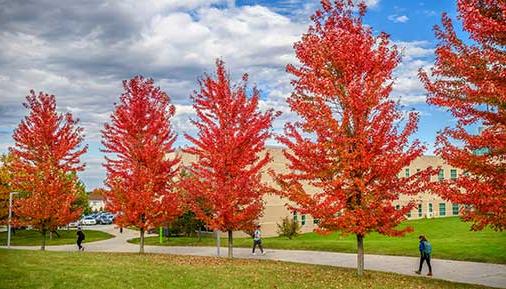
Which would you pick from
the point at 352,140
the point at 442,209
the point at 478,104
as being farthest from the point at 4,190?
the point at 442,209

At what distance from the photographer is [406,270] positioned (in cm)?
2033

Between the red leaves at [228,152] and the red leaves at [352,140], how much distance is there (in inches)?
252

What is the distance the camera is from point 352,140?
50.1ft

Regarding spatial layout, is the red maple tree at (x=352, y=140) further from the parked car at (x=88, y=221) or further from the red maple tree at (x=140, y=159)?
the parked car at (x=88, y=221)

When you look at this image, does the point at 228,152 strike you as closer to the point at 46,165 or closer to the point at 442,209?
the point at 46,165

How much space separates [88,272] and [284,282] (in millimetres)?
6194

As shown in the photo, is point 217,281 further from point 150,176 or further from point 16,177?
point 16,177

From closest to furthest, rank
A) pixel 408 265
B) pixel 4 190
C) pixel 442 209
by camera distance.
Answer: pixel 408 265, pixel 4 190, pixel 442 209

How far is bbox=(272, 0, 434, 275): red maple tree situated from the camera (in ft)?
50.1

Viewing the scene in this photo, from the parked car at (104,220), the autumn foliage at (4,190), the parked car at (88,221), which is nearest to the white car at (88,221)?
the parked car at (88,221)

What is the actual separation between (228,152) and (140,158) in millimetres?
5600

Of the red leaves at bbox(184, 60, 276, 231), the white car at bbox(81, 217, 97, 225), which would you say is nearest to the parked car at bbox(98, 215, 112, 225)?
the white car at bbox(81, 217, 97, 225)

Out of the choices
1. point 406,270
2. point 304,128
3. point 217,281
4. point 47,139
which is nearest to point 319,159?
point 304,128

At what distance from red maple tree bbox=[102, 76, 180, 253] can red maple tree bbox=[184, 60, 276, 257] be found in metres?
2.66
